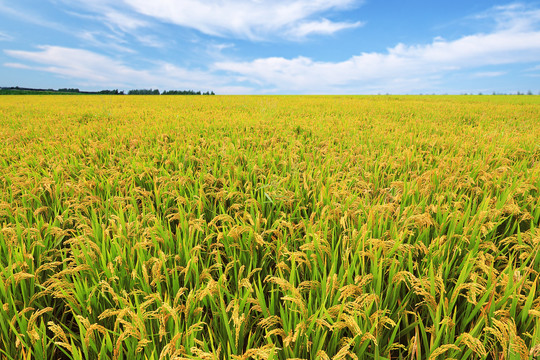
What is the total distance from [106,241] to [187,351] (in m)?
1.03

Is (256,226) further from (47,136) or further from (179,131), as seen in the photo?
(47,136)

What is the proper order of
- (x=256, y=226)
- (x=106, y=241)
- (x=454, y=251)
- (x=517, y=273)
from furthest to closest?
1. (x=256, y=226)
2. (x=106, y=241)
3. (x=454, y=251)
4. (x=517, y=273)

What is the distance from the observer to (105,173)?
3.35 metres

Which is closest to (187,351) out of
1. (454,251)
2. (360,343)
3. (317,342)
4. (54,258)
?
(317,342)

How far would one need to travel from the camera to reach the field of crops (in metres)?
1.26

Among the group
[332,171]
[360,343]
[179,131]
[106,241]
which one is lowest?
[360,343]

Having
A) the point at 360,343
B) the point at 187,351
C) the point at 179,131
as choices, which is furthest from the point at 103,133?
the point at 360,343

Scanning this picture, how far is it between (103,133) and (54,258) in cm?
446

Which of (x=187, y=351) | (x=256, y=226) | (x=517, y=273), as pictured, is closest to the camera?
(x=187, y=351)

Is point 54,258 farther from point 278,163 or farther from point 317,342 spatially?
point 278,163

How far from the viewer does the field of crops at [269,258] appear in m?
1.26

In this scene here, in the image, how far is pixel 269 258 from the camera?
1.96m

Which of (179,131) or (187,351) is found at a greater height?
(179,131)

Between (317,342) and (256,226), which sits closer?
(317,342)
